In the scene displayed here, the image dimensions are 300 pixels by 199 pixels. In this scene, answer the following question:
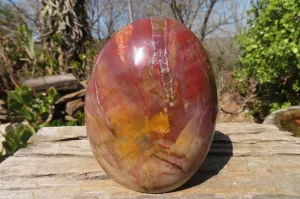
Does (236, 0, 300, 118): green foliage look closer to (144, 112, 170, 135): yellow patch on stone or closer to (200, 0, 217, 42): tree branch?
(144, 112, 170, 135): yellow patch on stone

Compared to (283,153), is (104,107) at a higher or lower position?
higher

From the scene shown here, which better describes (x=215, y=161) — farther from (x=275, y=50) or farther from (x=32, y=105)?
(x=32, y=105)

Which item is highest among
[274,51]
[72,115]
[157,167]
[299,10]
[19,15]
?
[19,15]

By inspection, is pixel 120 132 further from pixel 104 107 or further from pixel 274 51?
pixel 274 51

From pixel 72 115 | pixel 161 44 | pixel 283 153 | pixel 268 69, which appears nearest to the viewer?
pixel 161 44

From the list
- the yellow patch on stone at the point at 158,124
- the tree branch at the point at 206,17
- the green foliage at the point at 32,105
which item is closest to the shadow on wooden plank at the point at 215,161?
the yellow patch on stone at the point at 158,124

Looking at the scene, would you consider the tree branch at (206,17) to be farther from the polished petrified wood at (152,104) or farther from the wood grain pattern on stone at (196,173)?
the polished petrified wood at (152,104)

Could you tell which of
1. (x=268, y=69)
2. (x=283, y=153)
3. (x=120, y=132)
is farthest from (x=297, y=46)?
(x=120, y=132)

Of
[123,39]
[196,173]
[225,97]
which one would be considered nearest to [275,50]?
[225,97]
